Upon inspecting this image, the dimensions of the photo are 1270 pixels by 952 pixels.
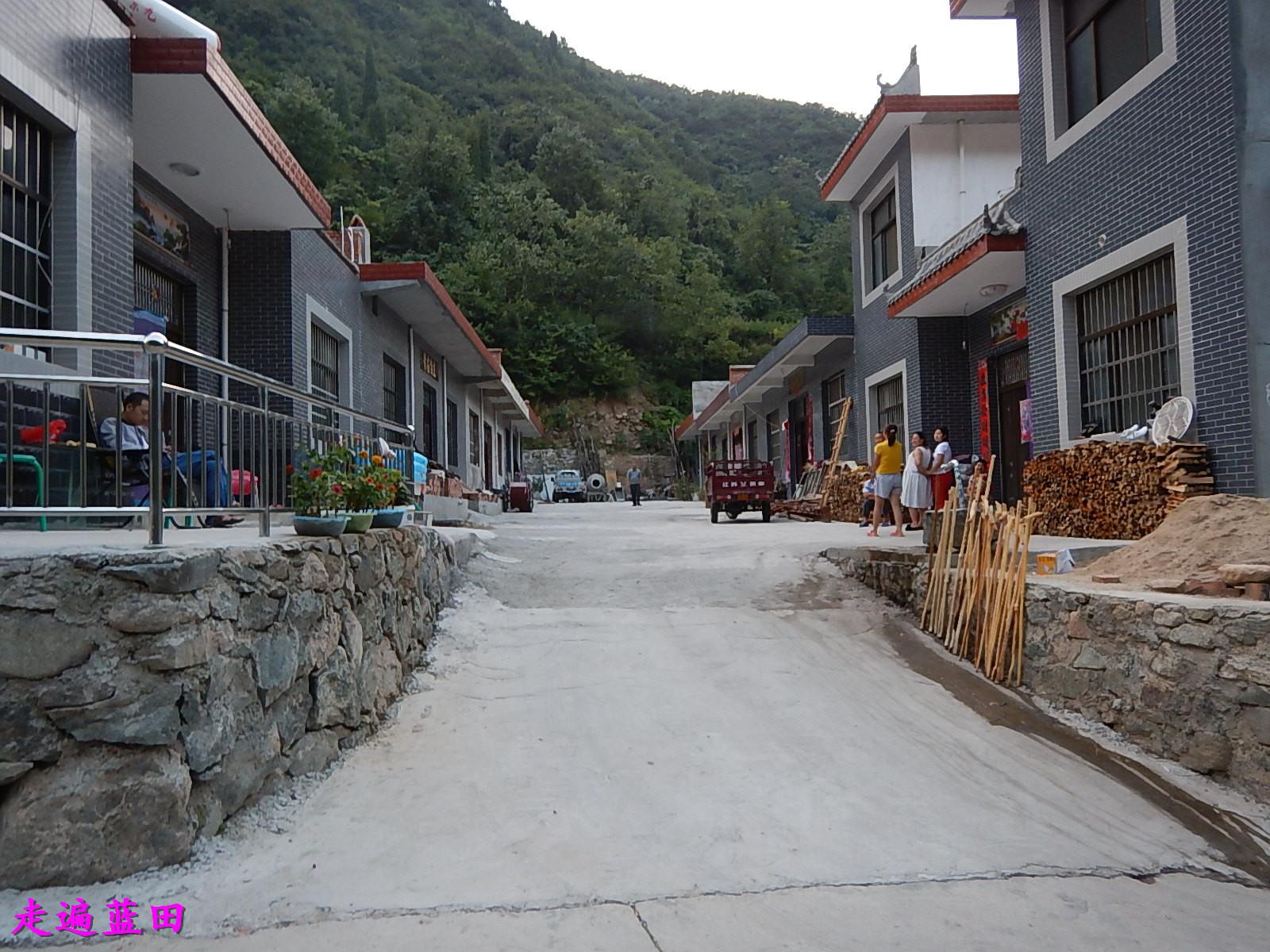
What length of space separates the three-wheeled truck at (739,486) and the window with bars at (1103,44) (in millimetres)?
7293

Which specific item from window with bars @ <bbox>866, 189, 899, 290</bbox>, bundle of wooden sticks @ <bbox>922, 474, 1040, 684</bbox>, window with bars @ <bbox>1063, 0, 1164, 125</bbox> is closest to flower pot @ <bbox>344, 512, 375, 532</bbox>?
bundle of wooden sticks @ <bbox>922, 474, 1040, 684</bbox>

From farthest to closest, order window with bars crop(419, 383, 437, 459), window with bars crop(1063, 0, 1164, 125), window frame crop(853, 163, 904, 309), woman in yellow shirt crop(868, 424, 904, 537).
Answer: window with bars crop(419, 383, 437, 459)
window frame crop(853, 163, 904, 309)
woman in yellow shirt crop(868, 424, 904, 537)
window with bars crop(1063, 0, 1164, 125)

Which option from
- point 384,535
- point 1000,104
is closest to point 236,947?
point 384,535

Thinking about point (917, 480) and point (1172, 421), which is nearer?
point (1172, 421)

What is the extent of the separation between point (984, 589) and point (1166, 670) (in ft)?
4.94

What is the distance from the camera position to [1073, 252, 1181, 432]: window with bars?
8328mm

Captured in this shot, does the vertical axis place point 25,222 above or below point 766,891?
above

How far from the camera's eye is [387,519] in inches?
226

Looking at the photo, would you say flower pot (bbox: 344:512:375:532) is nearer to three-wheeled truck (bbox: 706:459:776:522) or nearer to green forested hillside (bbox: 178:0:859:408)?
three-wheeled truck (bbox: 706:459:776:522)

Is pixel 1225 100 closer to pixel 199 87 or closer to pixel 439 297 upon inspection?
Answer: pixel 199 87

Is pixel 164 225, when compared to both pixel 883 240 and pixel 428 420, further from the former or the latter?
pixel 883 240

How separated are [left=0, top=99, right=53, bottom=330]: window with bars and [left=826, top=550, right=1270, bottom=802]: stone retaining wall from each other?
7237 millimetres

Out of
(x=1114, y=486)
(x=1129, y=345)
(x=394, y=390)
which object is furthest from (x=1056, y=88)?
(x=394, y=390)

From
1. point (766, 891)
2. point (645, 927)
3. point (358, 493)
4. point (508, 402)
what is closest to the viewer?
point (645, 927)
